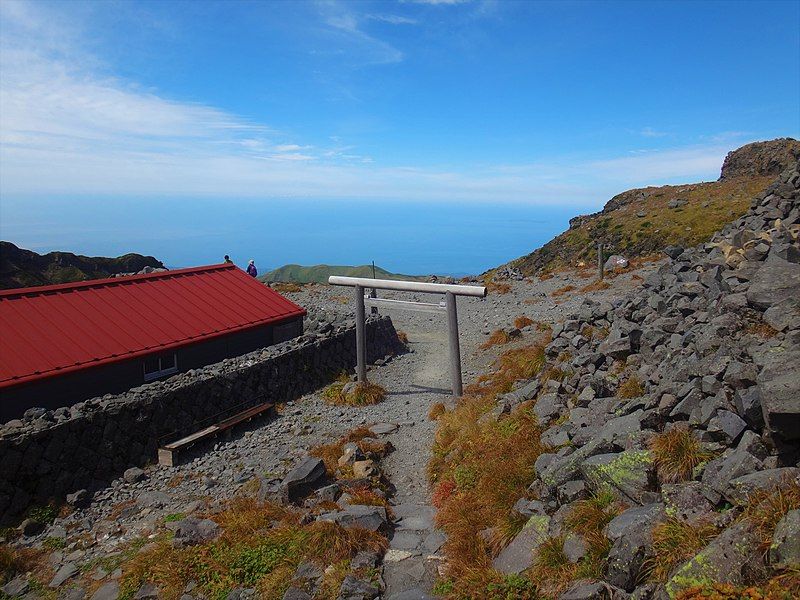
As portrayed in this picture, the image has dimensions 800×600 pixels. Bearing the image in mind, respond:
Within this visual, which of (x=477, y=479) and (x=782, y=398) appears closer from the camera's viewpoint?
(x=782, y=398)

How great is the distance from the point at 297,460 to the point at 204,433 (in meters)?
3.41

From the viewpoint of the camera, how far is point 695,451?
7277 millimetres

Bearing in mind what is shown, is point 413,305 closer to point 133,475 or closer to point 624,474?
point 133,475

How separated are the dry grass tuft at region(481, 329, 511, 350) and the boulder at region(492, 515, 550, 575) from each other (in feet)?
49.6

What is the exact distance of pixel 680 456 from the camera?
7301 millimetres

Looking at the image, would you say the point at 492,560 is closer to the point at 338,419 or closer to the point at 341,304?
the point at 338,419

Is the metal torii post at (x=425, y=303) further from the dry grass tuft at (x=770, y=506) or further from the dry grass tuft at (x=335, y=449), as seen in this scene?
the dry grass tuft at (x=770, y=506)

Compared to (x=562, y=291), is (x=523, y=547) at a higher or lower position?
lower

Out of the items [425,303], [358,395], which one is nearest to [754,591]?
[425,303]

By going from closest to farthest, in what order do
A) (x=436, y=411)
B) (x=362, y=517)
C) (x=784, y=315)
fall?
(x=784, y=315), (x=362, y=517), (x=436, y=411)

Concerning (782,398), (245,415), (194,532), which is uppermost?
(782,398)

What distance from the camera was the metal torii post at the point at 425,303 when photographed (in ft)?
53.9

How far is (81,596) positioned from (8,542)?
151 inches

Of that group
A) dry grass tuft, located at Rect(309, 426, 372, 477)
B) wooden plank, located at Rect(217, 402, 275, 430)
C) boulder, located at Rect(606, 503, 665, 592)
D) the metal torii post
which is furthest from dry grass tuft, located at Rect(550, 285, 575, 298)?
boulder, located at Rect(606, 503, 665, 592)
